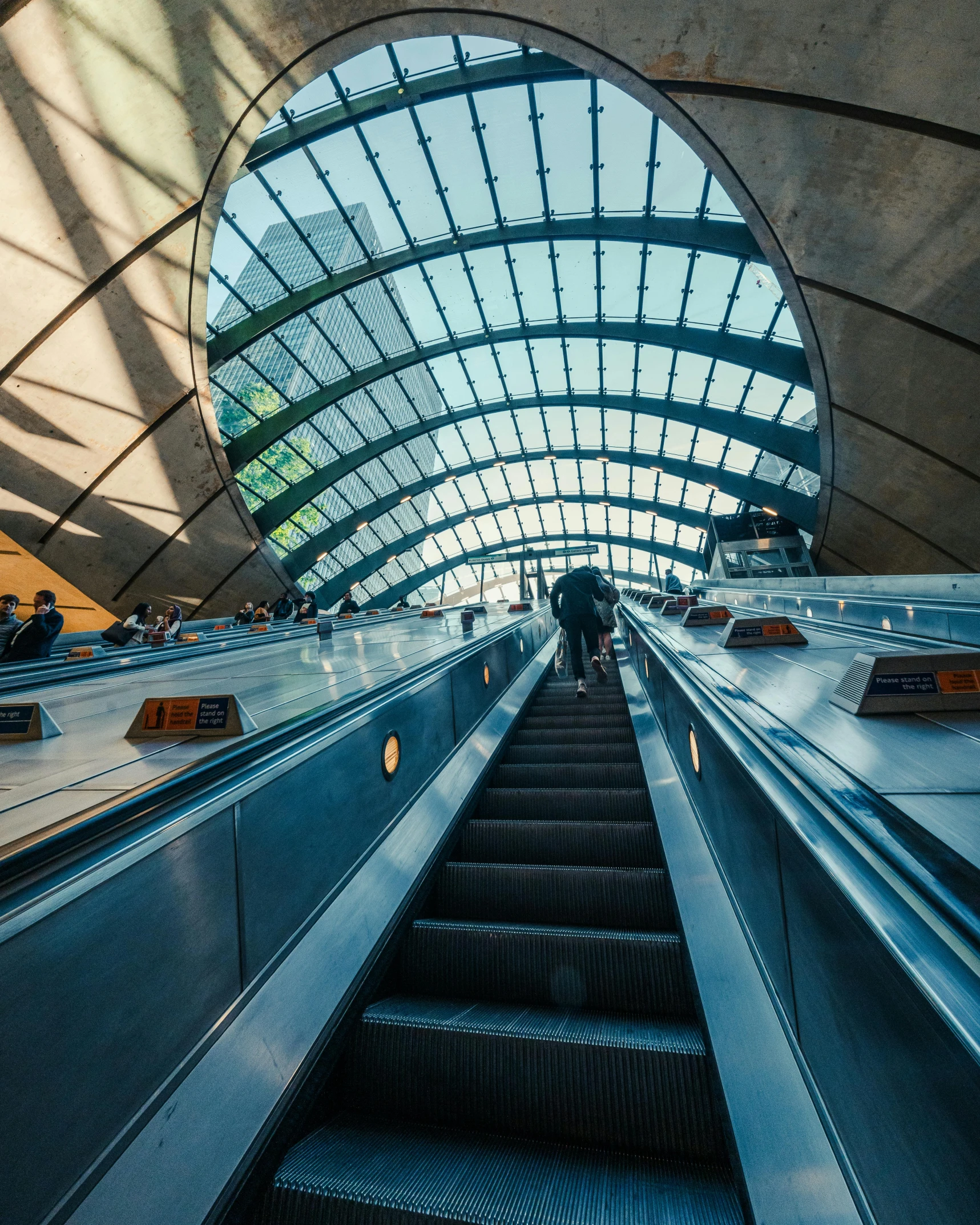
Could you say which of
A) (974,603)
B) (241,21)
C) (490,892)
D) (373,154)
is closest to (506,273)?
(373,154)

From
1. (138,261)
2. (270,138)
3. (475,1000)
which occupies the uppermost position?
(270,138)

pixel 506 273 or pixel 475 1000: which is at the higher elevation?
pixel 506 273

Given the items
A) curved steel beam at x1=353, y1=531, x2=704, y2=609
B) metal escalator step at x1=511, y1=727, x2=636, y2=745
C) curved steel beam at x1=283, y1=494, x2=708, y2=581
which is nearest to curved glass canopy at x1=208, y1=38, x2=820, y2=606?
curved steel beam at x1=283, y1=494, x2=708, y2=581

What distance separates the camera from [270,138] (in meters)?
Result: 14.8

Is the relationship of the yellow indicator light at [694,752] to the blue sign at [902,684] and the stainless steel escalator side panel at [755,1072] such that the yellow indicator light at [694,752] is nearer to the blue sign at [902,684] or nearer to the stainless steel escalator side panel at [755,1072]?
the stainless steel escalator side panel at [755,1072]

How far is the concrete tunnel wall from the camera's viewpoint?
9773 millimetres

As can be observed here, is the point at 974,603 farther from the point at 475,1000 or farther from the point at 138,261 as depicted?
the point at 138,261

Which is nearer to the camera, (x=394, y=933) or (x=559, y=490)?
(x=394, y=933)

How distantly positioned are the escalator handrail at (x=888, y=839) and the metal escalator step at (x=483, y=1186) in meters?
0.87

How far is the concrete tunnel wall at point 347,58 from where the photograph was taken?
9773 millimetres

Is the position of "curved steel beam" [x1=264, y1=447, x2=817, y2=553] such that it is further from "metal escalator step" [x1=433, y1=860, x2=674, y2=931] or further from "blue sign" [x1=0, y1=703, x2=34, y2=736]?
"metal escalator step" [x1=433, y1=860, x2=674, y2=931]

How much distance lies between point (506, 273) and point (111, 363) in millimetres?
13443

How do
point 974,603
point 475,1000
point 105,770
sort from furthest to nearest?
point 974,603, point 475,1000, point 105,770

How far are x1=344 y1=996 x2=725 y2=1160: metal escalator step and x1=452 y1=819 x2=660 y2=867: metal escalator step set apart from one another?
1055 mm
